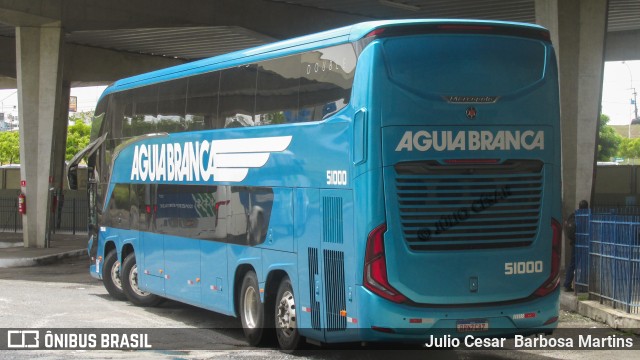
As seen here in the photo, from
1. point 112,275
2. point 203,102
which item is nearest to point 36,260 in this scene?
point 112,275

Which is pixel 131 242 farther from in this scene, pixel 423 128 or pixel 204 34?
pixel 204 34

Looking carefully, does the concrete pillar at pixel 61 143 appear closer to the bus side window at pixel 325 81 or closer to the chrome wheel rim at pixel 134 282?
the chrome wheel rim at pixel 134 282

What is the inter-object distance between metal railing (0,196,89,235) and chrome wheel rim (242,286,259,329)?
27886 mm

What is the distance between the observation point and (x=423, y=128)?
10211 millimetres

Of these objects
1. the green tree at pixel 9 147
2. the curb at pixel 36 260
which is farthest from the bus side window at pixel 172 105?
the green tree at pixel 9 147

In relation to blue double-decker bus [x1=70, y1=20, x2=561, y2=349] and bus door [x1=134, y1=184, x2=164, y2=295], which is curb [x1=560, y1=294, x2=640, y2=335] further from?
bus door [x1=134, y1=184, x2=164, y2=295]

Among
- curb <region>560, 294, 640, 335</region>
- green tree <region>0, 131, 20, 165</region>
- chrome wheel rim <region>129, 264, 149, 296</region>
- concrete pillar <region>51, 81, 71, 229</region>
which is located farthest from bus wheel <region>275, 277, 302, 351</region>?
green tree <region>0, 131, 20, 165</region>

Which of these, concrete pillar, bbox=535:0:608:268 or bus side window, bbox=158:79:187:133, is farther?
concrete pillar, bbox=535:0:608:268

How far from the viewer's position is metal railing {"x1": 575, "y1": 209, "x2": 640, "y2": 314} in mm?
14289

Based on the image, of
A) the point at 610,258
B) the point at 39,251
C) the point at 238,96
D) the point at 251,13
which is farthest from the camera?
the point at 251,13

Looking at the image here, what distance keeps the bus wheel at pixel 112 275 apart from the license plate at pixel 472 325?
962 centimetres

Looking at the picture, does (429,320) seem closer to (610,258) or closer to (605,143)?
(610,258)

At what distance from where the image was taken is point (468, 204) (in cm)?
1029

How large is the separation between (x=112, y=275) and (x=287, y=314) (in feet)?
23.9
